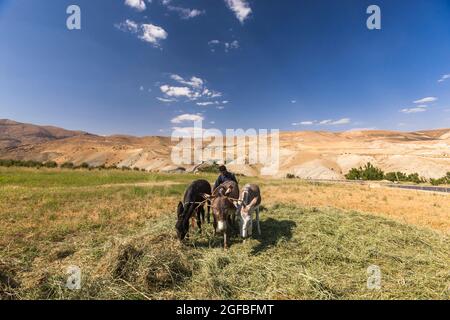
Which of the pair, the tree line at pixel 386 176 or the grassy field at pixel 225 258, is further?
the tree line at pixel 386 176

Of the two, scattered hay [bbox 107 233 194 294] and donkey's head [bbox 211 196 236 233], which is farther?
donkey's head [bbox 211 196 236 233]

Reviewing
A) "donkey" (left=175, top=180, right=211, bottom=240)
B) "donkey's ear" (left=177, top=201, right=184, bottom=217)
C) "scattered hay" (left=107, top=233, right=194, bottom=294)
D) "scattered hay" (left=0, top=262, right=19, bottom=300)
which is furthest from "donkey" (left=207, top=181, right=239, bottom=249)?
"scattered hay" (left=0, top=262, right=19, bottom=300)

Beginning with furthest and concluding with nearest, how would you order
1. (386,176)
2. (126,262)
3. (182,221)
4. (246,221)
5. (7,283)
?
(386,176) → (182,221) → (246,221) → (126,262) → (7,283)

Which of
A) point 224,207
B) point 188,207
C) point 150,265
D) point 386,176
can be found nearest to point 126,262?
point 150,265

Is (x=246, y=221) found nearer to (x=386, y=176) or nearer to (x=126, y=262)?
(x=126, y=262)

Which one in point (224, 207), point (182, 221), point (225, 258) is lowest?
point (225, 258)

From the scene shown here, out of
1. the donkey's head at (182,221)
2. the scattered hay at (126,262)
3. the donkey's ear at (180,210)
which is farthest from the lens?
the donkey's ear at (180,210)

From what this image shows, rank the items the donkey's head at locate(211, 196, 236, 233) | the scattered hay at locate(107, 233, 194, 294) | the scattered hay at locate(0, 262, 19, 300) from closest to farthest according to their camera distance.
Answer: the scattered hay at locate(0, 262, 19, 300) → the scattered hay at locate(107, 233, 194, 294) → the donkey's head at locate(211, 196, 236, 233)

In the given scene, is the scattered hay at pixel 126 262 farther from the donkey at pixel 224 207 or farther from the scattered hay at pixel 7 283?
the donkey at pixel 224 207

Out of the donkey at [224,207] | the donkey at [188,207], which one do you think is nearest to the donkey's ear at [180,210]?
the donkey at [188,207]

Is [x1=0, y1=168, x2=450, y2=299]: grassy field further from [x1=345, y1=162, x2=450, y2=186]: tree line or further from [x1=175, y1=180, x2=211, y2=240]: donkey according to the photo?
[x1=345, y1=162, x2=450, y2=186]: tree line

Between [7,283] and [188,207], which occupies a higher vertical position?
[188,207]

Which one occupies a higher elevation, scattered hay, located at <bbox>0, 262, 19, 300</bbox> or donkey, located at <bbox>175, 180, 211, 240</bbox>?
donkey, located at <bbox>175, 180, 211, 240</bbox>
